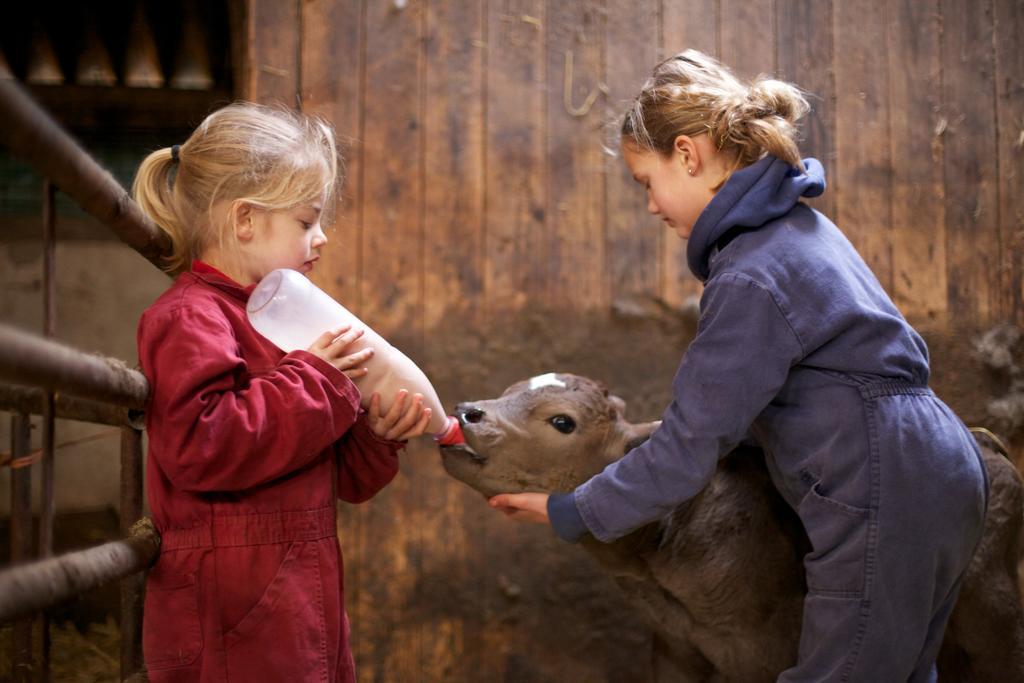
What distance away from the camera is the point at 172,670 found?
4.87 feet

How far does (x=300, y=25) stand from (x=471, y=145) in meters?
0.70

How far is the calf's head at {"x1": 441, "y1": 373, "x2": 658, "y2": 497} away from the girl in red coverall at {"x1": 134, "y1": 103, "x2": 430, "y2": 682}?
18.1 inches

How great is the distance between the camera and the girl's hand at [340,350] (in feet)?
5.21

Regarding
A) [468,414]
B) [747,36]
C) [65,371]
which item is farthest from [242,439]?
[747,36]

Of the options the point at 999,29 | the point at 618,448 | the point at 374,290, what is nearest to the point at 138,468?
the point at 618,448

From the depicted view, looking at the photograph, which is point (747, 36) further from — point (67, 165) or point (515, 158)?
point (67, 165)

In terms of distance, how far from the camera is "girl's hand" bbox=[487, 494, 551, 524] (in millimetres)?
2094

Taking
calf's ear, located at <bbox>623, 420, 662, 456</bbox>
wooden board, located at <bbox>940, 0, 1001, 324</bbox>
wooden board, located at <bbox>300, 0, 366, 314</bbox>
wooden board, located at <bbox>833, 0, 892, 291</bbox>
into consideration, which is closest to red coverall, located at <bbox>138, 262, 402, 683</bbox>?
calf's ear, located at <bbox>623, 420, 662, 456</bbox>

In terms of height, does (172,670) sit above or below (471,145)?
below

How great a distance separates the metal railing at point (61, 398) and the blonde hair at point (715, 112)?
1.07 m

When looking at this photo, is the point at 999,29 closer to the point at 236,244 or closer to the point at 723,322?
the point at 723,322

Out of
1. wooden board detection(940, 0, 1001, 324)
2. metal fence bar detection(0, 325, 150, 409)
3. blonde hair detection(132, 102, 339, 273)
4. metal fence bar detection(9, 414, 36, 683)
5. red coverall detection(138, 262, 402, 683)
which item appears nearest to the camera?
metal fence bar detection(0, 325, 150, 409)

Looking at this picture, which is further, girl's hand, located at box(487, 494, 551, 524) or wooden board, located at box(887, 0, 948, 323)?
wooden board, located at box(887, 0, 948, 323)

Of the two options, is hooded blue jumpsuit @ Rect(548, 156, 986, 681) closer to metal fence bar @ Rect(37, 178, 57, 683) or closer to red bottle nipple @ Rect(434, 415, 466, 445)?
red bottle nipple @ Rect(434, 415, 466, 445)
